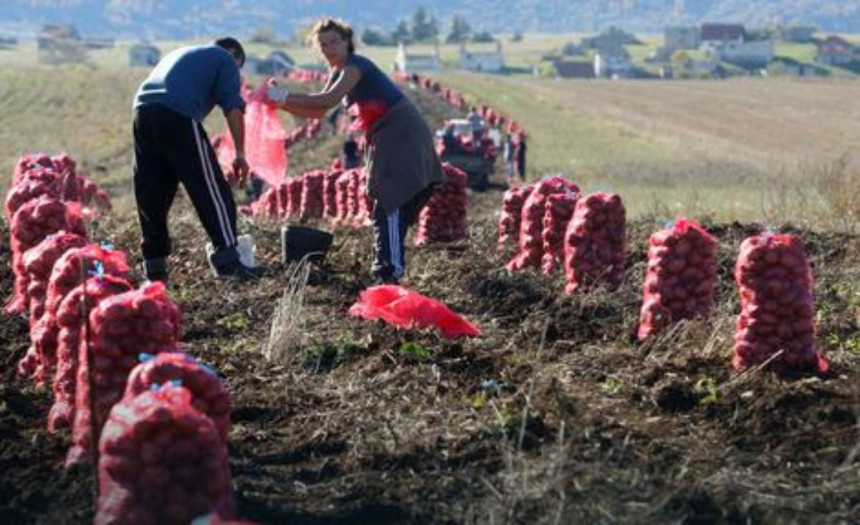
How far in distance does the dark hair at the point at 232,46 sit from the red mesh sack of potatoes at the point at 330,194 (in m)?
6.35

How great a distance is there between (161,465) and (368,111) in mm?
5583

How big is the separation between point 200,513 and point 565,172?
34.5 meters

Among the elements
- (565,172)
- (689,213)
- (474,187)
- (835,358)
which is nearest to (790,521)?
(835,358)

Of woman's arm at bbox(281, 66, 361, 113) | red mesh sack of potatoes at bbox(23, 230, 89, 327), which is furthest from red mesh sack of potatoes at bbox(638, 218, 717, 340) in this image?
red mesh sack of potatoes at bbox(23, 230, 89, 327)

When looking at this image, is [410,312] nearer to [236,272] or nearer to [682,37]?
[236,272]

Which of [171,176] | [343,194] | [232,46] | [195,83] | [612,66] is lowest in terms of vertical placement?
[612,66]

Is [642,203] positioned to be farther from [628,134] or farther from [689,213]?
[628,134]

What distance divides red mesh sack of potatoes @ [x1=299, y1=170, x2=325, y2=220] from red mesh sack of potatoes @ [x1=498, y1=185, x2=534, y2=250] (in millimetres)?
5415

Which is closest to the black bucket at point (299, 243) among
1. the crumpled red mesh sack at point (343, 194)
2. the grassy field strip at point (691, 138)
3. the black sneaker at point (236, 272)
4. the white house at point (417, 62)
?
the black sneaker at point (236, 272)

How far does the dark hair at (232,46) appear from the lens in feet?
32.6

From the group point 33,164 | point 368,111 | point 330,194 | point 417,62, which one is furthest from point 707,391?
point 417,62

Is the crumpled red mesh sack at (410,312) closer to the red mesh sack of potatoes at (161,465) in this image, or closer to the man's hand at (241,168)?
the man's hand at (241,168)

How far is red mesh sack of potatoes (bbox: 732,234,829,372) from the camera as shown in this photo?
691 centimetres

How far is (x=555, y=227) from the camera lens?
33.3ft
